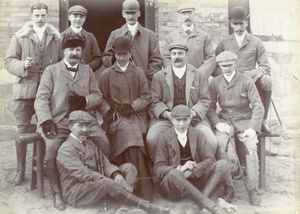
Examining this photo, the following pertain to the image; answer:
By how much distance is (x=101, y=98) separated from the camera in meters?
3.91

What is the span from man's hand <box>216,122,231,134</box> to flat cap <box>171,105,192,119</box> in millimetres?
496

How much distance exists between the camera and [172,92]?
4055 mm

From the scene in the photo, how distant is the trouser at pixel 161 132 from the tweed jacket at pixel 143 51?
0.64 meters

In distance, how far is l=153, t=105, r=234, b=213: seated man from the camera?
139 inches

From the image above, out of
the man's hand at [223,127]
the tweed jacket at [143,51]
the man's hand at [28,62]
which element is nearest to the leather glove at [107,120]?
the tweed jacket at [143,51]

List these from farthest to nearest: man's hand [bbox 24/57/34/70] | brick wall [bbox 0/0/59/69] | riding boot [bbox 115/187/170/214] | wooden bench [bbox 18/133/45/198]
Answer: brick wall [bbox 0/0/59/69] < man's hand [bbox 24/57/34/70] < wooden bench [bbox 18/133/45/198] < riding boot [bbox 115/187/170/214]

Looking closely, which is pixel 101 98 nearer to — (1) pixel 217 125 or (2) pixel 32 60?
(2) pixel 32 60

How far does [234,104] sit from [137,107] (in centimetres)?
100

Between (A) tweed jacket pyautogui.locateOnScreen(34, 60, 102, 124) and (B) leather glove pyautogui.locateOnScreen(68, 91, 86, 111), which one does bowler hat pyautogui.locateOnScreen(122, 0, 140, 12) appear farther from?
(B) leather glove pyautogui.locateOnScreen(68, 91, 86, 111)

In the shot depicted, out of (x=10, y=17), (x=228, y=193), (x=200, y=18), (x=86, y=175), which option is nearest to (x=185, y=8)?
(x=200, y=18)

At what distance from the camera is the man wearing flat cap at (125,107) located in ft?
12.5

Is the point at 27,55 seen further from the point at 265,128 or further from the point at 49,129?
the point at 265,128

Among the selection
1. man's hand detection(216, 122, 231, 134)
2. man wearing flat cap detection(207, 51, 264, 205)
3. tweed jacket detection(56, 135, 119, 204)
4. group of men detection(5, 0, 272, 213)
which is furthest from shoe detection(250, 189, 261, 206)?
tweed jacket detection(56, 135, 119, 204)

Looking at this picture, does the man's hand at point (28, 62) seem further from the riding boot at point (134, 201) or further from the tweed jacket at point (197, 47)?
the riding boot at point (134, 201)
